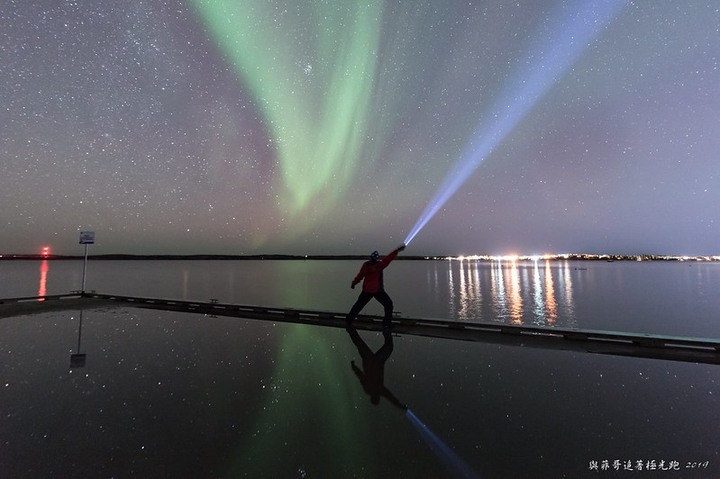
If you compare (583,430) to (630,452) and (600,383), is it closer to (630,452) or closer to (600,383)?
(630,452)

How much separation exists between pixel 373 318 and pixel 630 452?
7.82m

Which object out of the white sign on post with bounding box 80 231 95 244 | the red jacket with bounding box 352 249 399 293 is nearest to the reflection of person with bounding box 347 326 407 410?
the red jacket with bounding box 352 249 399 293

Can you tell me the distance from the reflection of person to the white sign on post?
1499cm

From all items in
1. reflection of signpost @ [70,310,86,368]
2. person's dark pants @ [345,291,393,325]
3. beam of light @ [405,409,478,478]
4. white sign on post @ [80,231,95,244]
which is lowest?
beam of light @ [405,409,478,478]

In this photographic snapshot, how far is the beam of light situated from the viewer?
3307 mm

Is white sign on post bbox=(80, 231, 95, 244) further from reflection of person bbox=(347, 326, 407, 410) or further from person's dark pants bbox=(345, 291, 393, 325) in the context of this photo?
reflection of person bbox=(347, 326, 407, 410)

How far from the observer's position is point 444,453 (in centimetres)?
362

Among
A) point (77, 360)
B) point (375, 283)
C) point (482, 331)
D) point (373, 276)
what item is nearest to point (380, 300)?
point (375, 283)

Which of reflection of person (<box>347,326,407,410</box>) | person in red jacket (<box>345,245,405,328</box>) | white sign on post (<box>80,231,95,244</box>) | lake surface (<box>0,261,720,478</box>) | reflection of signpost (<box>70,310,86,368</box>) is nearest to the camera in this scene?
lake surface (<box>0,261,720,478</box>)

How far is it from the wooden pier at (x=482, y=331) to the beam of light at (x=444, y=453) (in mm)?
4909

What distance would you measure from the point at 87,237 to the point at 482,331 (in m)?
17.9

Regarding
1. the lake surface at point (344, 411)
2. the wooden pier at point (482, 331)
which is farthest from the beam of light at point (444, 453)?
the wooden pier at point (482, 331)

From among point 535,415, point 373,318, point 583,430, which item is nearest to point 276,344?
point 373,318

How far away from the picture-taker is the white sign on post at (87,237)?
674 inches
